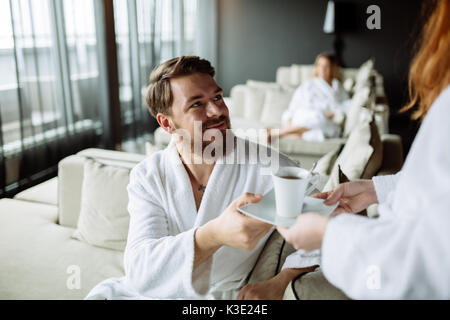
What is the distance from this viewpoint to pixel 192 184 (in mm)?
1343

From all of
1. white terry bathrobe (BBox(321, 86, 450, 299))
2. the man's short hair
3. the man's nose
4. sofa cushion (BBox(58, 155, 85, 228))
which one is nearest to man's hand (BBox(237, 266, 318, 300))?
white terry bathrobe (BBox(321, 86, 450, 299))

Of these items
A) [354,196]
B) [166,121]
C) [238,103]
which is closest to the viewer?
[354,196]

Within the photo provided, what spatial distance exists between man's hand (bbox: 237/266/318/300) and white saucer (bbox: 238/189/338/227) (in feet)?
0.97

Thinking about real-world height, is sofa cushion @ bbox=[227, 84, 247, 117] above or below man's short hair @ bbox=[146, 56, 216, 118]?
below

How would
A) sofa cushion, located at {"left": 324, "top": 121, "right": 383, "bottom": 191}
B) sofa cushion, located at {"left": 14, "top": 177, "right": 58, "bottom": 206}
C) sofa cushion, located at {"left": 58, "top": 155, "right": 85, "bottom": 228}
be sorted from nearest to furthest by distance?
sofa cushion, located at {"left": 324, "top": 121, "right": 383, "bottom": 191}, sofa cushion, located at {"left": 58, "top": 155, "right": 85, "bottom": 228}, sofa cushion, located at {"left": 14, "top": 177, "right": 58, "bottom": 206}

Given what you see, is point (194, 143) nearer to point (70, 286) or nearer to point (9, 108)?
point (70, 286)

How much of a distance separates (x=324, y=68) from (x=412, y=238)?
3768mm

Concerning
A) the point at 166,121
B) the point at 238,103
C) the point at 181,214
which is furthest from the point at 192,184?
the point at 238,103

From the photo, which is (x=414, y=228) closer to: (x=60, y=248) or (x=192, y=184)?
(x=192, y=184)

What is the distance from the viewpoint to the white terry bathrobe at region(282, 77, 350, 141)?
12.1ft

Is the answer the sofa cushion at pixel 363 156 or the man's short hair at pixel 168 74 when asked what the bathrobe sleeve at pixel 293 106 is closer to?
the sofa cushion at pixel 363 156

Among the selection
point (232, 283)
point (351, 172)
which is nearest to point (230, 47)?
point (351, 172)

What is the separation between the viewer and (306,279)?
0.86 meters

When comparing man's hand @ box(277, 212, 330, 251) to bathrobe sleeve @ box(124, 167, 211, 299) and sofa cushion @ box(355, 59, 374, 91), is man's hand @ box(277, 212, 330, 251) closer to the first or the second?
bathrobe sleeve @ box(124, 167, 211, 299)
